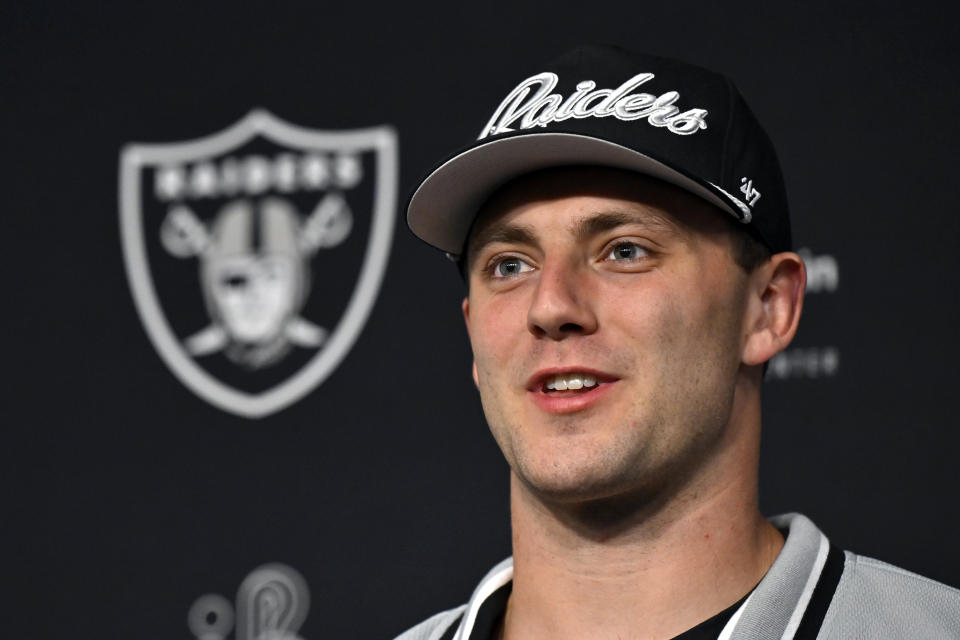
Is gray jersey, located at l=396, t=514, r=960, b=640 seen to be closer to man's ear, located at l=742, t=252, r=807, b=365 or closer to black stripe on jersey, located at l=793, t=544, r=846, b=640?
black stripe on jersey, located at l=793, t=544, r=846, b=640

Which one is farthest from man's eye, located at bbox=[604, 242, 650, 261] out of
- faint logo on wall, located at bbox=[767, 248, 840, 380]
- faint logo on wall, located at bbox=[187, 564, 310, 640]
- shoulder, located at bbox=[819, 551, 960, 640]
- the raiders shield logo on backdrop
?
faint logo on wall, located at bbox=[187, 564, 310, 640]

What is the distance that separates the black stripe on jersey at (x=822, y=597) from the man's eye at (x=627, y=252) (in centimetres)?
28

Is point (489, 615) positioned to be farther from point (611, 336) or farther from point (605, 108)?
point (605, 108)

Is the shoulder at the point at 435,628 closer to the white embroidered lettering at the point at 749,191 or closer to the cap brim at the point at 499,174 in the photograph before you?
the cap brim at the point at 499,174

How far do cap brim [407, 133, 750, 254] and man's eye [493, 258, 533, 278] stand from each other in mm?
Result: 63

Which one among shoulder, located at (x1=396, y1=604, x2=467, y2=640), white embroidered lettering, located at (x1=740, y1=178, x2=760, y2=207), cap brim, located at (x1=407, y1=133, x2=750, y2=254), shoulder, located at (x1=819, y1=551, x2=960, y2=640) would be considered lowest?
shoulder, located at (x1=396, y1=604, x2=467, y2=640)

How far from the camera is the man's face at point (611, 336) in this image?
91 cm

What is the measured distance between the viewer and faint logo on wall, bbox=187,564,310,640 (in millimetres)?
1580

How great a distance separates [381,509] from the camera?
158 centimetres

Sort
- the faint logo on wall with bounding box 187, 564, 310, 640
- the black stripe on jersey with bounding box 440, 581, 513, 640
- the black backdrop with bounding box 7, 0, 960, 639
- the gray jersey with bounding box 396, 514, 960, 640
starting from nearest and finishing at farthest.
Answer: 1. the gray jersey with bounding box 396, 514, 960, 640
2. the black stripe on jersey with bounding box 440, 581, 513, 640
3. the black backdrop with bounding box 7, 0, 960, 639
4. the faint logo on wall with bounding box 187, 564, 310, 640

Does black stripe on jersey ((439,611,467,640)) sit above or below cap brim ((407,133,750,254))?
below

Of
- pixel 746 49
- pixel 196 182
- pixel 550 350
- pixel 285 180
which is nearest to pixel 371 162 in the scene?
pixel 285 180

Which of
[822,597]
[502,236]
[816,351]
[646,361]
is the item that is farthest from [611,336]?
[816,351]

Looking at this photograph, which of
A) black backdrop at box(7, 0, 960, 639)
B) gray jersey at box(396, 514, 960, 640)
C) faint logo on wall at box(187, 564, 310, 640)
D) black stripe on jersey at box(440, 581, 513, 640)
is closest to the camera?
gray jersey at box(396, 514, 960, 640)
